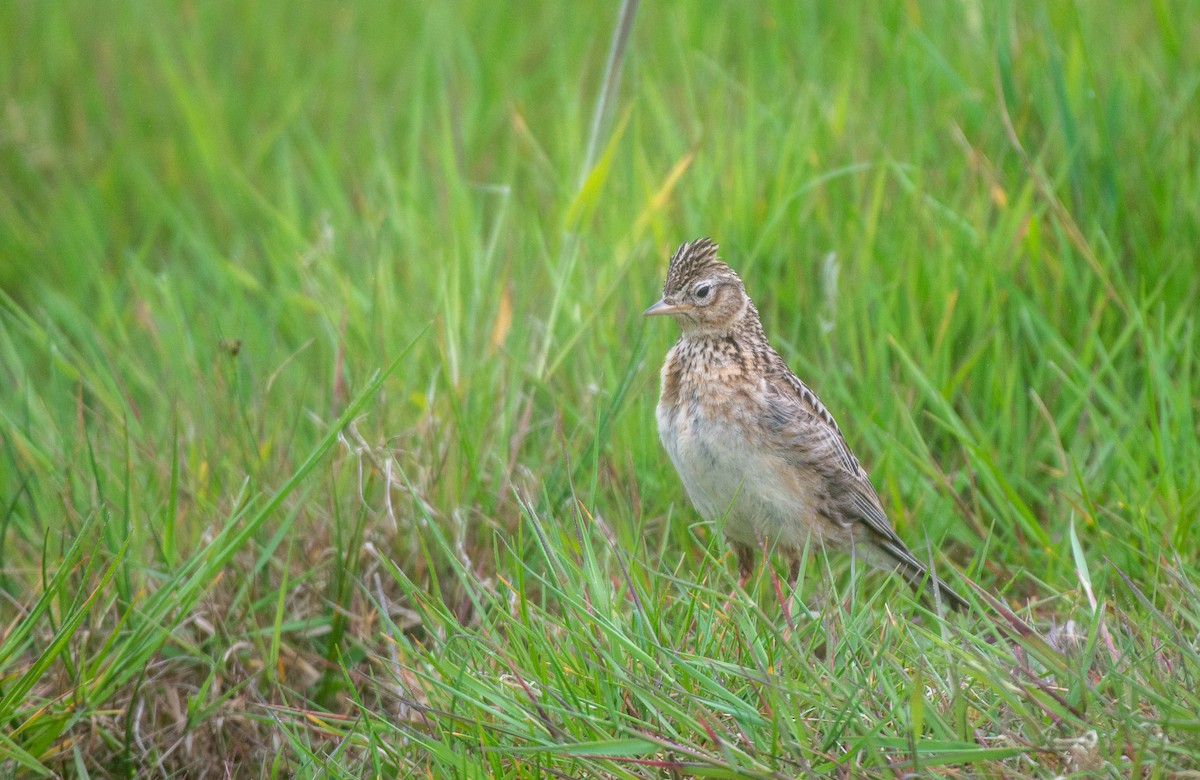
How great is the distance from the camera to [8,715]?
3.67 metres

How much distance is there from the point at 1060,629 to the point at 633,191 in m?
3.08

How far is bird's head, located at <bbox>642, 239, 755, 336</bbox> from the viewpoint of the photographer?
476cm

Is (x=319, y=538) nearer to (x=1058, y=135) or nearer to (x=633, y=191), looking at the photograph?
(x=633, y=191)

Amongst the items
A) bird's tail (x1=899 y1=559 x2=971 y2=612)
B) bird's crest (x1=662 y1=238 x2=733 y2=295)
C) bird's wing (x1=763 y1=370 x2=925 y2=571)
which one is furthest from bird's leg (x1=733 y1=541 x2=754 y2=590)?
bird's crest (x1=662 y1=238 x2=733 y2=295)

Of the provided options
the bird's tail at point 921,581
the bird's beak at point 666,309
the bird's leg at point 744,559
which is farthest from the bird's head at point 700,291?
the bird's tail at point 921,581

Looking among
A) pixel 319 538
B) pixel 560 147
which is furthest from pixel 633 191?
pixel 319 538

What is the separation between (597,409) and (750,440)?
60 cm

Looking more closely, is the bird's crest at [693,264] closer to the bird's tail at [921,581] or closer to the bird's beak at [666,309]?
the bird's beak at [666,309]

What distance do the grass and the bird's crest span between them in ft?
1.11

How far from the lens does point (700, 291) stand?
476 centimetres

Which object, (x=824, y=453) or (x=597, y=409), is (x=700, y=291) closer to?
(x=597, y=409)

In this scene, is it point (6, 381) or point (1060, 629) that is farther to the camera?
point (6, 381)

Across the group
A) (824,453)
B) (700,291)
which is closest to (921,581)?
(824,453)

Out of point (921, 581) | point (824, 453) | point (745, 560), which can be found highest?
point (824, 453)
